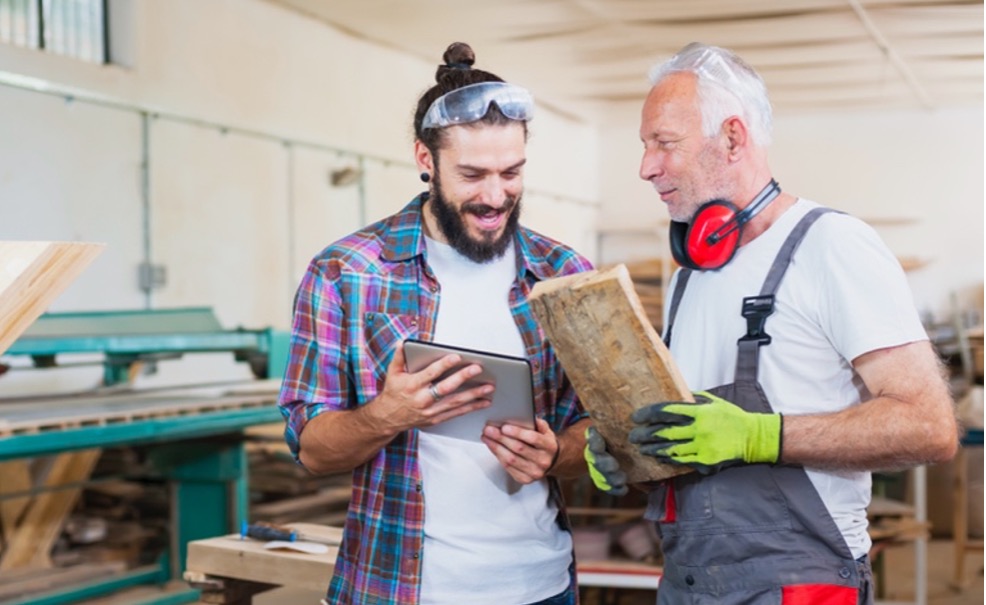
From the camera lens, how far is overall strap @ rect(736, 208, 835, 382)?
176 cm

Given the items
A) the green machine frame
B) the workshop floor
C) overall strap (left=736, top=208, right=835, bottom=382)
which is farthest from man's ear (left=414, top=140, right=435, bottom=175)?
the workshop floor

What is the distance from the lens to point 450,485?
6.63ft

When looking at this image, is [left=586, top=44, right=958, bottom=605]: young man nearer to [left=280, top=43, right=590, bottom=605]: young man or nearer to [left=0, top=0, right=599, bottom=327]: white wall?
[left=280, top=43, right=590, bottom=605]: young man

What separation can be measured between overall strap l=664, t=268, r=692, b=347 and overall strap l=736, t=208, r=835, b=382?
0.73 feet

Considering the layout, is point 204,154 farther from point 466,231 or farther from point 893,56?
point 893,56

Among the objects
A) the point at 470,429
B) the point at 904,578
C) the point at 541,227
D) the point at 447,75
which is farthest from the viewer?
the point at 541,227

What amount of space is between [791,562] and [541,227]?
9385mm

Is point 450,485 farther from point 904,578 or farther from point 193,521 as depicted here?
point 904,578

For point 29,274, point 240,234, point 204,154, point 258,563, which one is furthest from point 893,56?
point 29,274

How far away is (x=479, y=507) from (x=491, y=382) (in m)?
0.28

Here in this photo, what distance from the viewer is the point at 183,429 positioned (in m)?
4.35

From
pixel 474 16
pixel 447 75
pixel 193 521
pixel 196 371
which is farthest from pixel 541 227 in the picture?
pixel 447 75

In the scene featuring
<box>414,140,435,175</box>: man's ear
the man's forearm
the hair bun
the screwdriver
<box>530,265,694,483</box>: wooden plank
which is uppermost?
the hair bun

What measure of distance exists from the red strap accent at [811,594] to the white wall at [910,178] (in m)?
10.3
